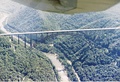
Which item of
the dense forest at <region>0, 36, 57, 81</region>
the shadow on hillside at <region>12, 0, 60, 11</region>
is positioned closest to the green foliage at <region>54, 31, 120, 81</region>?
the dense forest at <region>0, 36, 57, 81</region>

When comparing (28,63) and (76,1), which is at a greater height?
(76,1)

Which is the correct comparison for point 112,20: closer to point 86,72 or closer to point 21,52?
point 86,72

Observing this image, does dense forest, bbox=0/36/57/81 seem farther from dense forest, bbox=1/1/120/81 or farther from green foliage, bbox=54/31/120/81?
green foliage, bbox=54/31/120/81

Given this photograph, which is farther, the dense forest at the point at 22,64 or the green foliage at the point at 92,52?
the green foliage at the point at 92,52

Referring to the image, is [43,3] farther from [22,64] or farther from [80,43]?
[80,43]

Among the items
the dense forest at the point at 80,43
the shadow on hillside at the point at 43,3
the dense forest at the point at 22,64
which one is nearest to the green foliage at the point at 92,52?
the dense forest at the point at 80,43

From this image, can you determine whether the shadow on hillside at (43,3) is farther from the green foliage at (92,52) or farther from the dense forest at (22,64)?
the green foliage at (92,52)

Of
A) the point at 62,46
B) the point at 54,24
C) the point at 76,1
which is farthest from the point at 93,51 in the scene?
the point at 76,1

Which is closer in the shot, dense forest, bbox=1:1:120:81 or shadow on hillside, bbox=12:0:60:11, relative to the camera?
shadow on hillside, bbox=12:0:60:11
